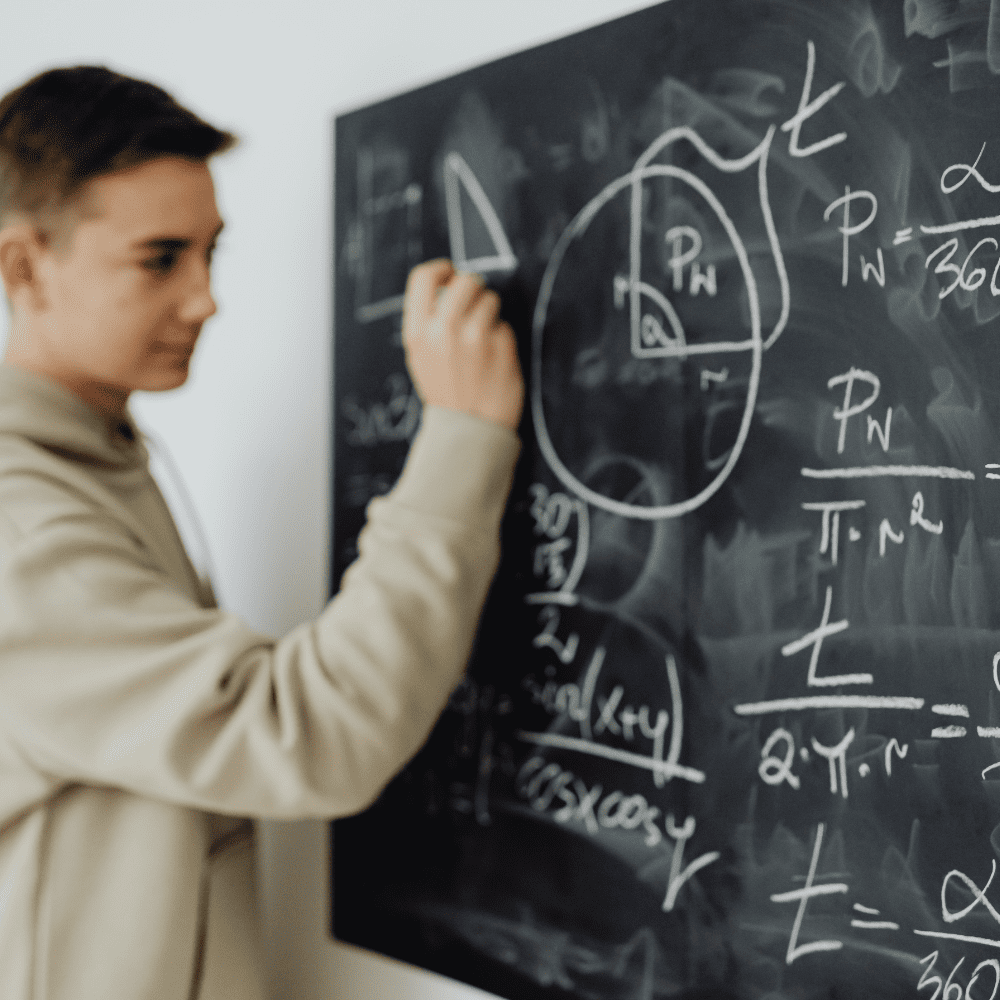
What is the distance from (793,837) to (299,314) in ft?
3.36

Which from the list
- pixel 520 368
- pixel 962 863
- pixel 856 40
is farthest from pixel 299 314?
pixel 962 863

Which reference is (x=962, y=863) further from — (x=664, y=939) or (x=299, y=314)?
(x=299, y=314)

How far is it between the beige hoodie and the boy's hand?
27 mm

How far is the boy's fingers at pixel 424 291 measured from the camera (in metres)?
1.14

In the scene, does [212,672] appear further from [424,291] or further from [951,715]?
[951,715]

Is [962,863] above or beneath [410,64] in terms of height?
beneath

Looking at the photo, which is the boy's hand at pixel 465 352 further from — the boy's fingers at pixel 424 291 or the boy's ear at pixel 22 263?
the boy's ear at pixel 22 263

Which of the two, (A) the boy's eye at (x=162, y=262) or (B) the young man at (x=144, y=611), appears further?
(A) the boy's eye at (x=162, y=262)

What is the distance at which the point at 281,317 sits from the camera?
1.51 meters

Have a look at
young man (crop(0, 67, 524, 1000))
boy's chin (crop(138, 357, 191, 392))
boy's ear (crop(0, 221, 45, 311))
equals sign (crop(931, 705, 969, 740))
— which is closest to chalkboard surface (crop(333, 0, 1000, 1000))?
equals sign (crop(931, 705, 969, 740))

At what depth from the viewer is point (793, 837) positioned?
2.96ft

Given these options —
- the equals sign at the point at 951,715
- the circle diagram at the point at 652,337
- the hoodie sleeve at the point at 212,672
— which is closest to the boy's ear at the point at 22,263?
the hoodie sleeve at the point at 212,672

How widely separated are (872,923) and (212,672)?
646mm

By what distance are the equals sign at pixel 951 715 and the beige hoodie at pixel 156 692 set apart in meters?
0.47
